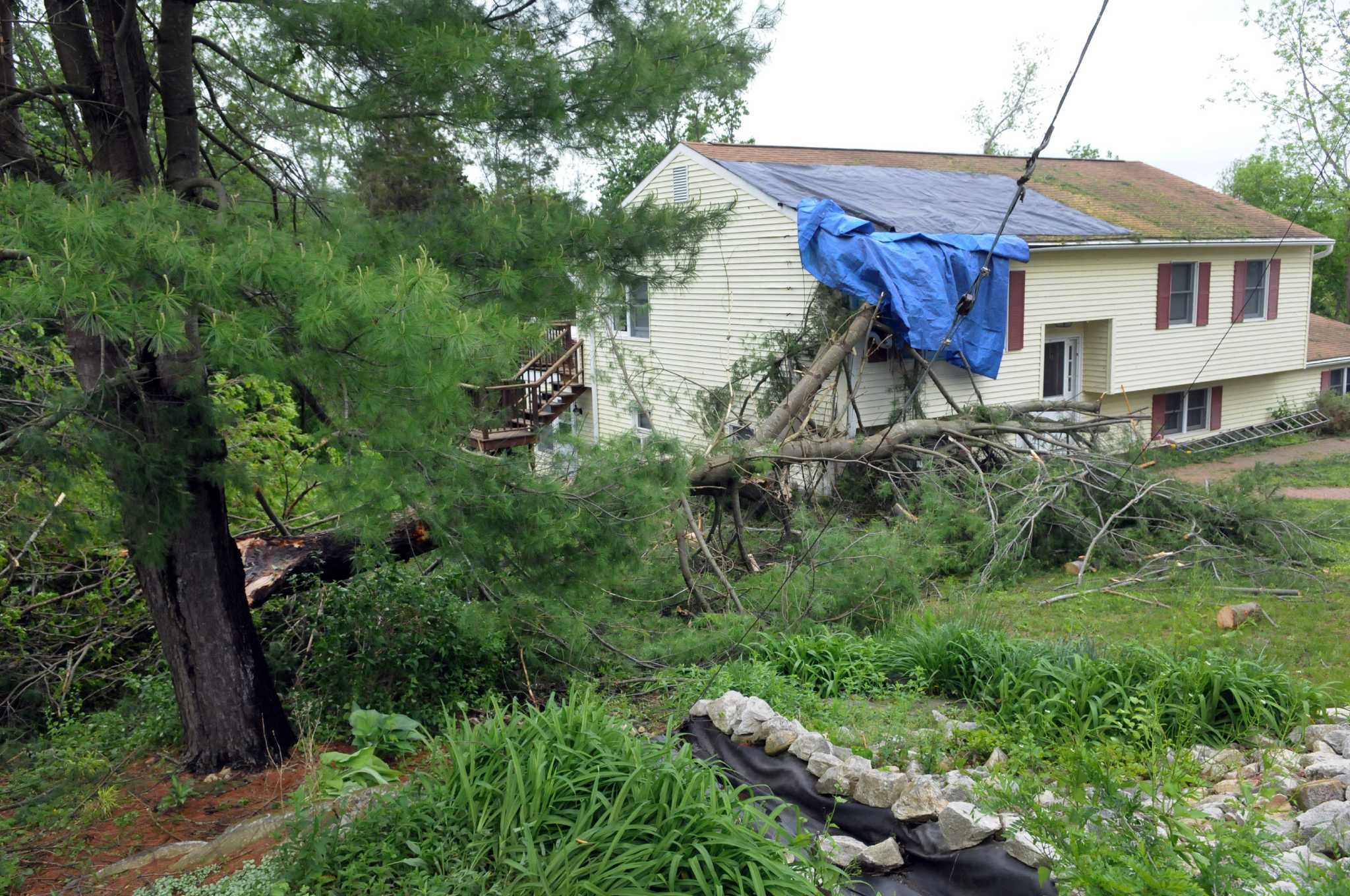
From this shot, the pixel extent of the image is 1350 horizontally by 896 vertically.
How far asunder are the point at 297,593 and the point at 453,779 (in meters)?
3.43

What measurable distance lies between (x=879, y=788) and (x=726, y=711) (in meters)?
1.14

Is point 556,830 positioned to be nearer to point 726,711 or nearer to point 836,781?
point 836,781

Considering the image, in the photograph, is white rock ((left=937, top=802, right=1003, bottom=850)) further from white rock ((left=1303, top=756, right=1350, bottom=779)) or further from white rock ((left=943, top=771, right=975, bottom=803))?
white rock ((left=1303, top=756, right=1350, bottom=779))

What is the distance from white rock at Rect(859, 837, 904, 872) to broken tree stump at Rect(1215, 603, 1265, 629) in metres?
5.13

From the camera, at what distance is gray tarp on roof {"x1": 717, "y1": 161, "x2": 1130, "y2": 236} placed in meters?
15.8

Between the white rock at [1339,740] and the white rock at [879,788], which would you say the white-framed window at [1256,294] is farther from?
the white rock at [879,788]

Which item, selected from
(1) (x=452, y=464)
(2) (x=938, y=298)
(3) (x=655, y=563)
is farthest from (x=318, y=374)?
(2) (x=938, y=298)

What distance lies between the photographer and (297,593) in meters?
6.93

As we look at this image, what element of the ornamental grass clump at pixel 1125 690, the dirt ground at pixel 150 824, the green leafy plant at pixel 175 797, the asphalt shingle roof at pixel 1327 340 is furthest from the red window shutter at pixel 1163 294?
the green leafy plant at pixel 175 797

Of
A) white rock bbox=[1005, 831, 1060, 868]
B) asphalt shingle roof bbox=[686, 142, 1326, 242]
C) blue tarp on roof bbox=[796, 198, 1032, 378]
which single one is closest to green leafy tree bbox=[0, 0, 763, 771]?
white rock bbox=[1005, 831, 1060, 868]

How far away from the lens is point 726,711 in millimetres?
5164

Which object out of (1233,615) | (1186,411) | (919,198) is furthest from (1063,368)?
(1233,615)

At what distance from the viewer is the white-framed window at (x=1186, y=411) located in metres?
20.9

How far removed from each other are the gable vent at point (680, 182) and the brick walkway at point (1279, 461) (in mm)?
9816
